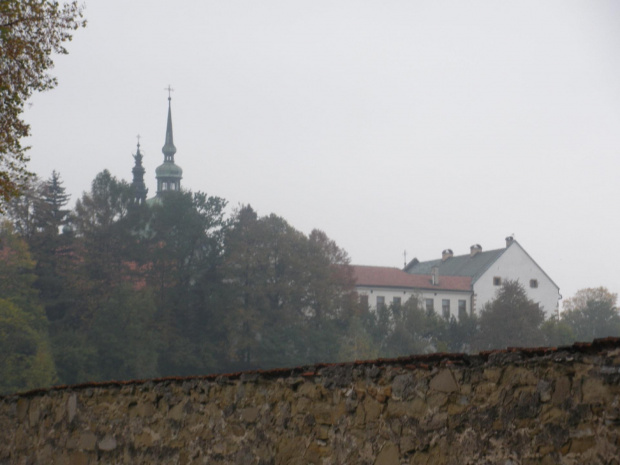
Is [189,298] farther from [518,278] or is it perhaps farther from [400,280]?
[518,278]

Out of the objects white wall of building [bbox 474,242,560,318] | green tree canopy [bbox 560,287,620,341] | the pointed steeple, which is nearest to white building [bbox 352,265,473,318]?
white wall of building [bbox 474,242,560,318]

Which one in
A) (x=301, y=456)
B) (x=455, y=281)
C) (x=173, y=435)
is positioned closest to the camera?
(x=301, y=456)

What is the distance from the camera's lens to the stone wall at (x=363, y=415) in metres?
A: 3.81

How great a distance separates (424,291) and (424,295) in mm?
410

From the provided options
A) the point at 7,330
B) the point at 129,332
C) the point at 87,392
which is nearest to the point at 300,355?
the point at 129,332

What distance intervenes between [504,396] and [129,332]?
Answer: 53.5m

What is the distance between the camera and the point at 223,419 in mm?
5895

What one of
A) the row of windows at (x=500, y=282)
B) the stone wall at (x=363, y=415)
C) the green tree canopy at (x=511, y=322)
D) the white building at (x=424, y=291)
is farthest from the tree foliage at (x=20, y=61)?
the row of windows at (x=500, y=282)

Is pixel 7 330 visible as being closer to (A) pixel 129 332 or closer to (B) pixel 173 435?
(A) pixel 129 332

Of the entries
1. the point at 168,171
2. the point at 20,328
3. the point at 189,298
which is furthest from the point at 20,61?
the point at 168,171

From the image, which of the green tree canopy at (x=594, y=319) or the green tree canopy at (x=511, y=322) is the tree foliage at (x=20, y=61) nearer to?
the green tree canopy at (x=511, y=322)

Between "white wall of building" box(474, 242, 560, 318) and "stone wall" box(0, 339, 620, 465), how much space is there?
79.8 meters

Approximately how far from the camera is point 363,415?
16.1 ft

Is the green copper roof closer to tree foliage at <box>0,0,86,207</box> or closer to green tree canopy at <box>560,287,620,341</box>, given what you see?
green tree canopy at <box>560,287,620,341</box>
